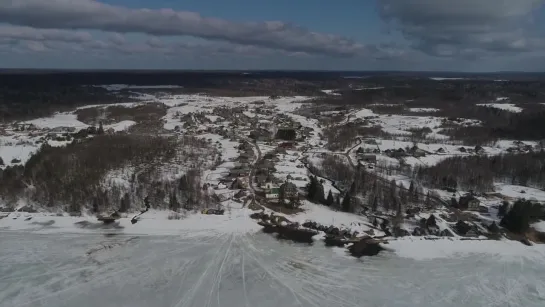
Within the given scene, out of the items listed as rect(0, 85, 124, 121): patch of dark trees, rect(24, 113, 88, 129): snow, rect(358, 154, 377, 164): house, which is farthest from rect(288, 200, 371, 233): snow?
rect(0, 85, 124, 121): patch of dark trees

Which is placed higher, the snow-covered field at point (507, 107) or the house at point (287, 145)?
the snow-covered field at point (507, 107)

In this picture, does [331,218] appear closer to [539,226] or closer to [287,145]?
[539,226]

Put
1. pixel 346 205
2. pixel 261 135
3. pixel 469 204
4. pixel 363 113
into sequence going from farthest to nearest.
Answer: pixel 363 113, pixel 261 135, pixel 469 204, pixel 346 205

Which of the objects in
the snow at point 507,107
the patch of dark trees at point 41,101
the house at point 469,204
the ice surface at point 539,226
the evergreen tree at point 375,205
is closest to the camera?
the ice surface at point 539,226

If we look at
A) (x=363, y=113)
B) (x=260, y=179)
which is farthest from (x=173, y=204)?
(x=363, y=113)

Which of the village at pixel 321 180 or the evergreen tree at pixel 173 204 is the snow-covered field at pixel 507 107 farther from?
the evergreen tree at pixel 173 204

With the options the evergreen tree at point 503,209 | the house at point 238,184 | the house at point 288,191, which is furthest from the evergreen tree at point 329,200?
the evergreen tree at point 503,209
